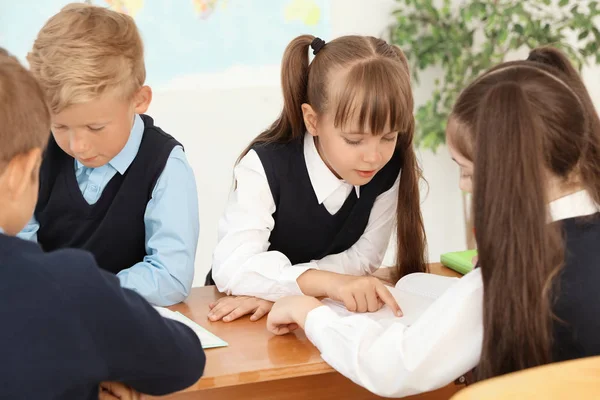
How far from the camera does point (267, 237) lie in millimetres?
1849

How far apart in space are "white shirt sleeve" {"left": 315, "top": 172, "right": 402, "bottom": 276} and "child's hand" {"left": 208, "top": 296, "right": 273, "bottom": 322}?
342mm

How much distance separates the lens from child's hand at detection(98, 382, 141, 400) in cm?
129

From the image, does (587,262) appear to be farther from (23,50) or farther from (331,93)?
(23,50)

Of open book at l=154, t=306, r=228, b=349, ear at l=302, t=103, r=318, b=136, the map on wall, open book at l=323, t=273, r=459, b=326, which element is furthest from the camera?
the map on wall

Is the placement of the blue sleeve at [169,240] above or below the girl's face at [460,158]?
below

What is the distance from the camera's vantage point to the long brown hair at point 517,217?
1.19 m

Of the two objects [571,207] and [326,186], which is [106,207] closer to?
[326,186]

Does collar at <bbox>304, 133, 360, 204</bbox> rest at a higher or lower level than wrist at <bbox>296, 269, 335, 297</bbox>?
higher

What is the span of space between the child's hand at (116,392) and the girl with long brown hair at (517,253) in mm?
334

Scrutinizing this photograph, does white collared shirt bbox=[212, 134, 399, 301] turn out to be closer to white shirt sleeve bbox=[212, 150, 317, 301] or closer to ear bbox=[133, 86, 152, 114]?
white shirt sleeve bbox=[212, 150, 317, 301]

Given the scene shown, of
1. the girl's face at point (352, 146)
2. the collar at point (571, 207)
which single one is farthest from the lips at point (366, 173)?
the collar at point (571, 207)

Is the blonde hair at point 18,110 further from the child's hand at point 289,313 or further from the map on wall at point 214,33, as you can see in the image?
the map on wall at point 214,33

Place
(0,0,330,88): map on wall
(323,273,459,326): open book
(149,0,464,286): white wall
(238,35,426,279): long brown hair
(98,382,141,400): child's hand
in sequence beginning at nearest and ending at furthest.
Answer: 1. (98,382,141,400): child's hand
2. (323,273,459,326): open book
3. (238,35,426,279): long brown hair
4. (0,0,330,88): map on wall
5. (149,0,464,286): white wall

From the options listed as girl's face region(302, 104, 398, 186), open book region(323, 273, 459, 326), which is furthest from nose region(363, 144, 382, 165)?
open book region(323, 273, 459, 326)
